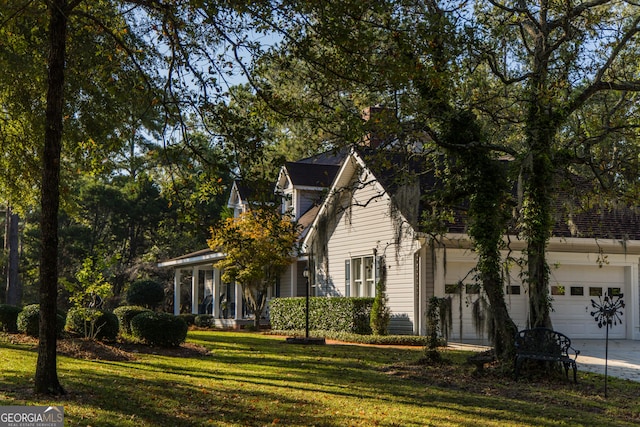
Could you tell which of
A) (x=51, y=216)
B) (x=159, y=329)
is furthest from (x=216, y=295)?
Result: (x=51, y=216)

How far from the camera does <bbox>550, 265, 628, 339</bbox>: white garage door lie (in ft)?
68.3

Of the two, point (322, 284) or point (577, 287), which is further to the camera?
point (322, 284)

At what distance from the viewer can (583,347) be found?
1834 cm

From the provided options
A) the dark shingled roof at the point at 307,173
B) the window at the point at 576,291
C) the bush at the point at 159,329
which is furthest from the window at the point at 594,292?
the bush at the point at 159,329

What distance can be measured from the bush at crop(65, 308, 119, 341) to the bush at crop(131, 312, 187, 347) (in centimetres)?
50

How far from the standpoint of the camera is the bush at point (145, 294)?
3195cm

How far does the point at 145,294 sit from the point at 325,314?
498 inches

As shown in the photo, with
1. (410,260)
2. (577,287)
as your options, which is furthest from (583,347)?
(410,260)

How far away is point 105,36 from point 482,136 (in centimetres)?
723

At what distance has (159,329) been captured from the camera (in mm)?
15172

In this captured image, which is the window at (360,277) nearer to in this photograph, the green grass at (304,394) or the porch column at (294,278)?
the porch column at (294,278)

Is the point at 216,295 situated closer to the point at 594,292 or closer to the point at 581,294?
the point at 581,294

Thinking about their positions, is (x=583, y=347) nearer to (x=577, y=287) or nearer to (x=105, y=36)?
(x=577, y=287)

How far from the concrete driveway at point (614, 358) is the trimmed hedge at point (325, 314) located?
19.6ft
